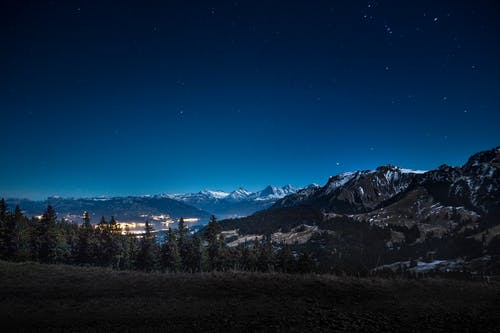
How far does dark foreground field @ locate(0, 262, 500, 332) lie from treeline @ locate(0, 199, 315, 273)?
177ft

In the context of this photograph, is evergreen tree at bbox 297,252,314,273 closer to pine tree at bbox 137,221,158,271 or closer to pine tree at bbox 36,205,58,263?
pine tree at bbox 137,221,158,271

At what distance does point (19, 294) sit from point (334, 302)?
2028 centimetres

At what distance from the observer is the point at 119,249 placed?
282 feet

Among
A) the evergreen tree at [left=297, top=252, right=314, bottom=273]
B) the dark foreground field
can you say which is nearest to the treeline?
the evergreen tree at [left=297, top=252, right=314, bottom=273]

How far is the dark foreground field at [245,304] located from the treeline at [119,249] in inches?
2126

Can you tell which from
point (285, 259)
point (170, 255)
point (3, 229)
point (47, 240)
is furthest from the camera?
point (170, 255)

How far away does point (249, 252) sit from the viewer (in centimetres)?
9088

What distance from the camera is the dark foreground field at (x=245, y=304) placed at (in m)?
14.0

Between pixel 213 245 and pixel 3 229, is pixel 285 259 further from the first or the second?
pixel 3 229

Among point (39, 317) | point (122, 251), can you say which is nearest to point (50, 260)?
point (122, 251)

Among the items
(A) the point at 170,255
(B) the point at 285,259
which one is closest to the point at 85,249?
(A) the point at 170,255

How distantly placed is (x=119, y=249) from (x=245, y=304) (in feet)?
265

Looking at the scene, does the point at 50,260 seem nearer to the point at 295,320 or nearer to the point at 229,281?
the point at 229,281

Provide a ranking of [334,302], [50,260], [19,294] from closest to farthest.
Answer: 1. [334,302]
2. [19,294]
3. [50,260]
